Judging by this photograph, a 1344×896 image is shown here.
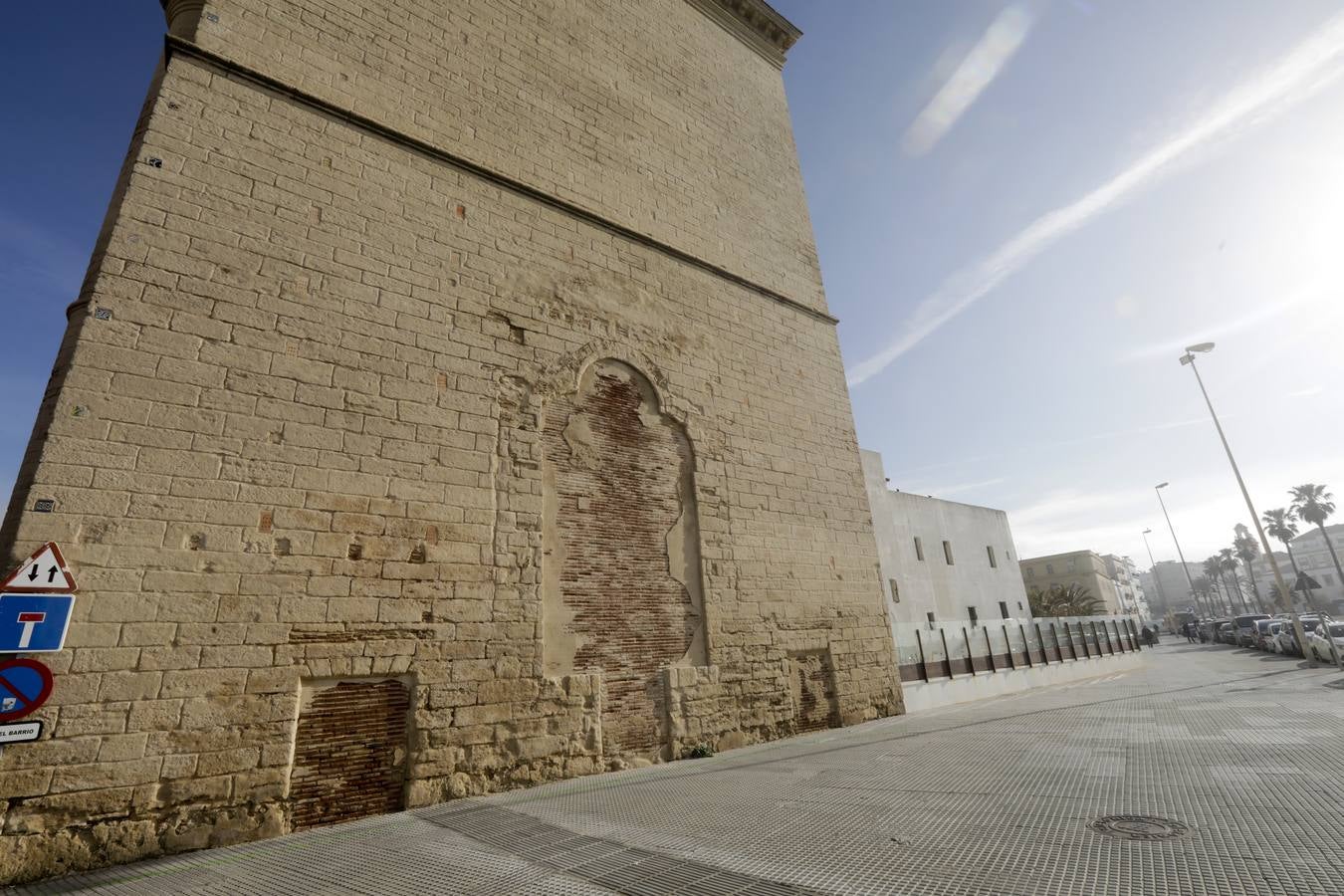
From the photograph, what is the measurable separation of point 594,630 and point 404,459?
2428 mm

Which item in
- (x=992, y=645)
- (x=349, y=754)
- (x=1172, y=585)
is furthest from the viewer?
(x=1172, y=585)

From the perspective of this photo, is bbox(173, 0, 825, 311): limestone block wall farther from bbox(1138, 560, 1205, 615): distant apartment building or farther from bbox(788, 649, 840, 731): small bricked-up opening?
bbox(1138, 560, 1205, 615): distant apartment building

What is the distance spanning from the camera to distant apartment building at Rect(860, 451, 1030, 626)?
22766 millimetres

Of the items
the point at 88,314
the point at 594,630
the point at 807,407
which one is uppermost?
the point at 807,407

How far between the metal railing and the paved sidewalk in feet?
18.9

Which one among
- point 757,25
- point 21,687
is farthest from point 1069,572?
point 21,687

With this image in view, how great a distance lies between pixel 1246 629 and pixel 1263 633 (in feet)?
12.2

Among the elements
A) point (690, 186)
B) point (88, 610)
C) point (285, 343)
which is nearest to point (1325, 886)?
point (88, 610)

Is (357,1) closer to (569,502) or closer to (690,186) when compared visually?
(690,186)

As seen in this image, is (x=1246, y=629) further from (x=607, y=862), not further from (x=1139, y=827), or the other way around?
(x=607, y=862)

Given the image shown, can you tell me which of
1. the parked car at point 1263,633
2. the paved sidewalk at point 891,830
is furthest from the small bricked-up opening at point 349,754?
the parked car at point 1263,633

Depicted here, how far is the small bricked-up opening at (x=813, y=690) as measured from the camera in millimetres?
7223

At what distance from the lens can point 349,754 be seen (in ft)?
14.3

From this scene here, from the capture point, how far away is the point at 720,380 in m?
7.97
